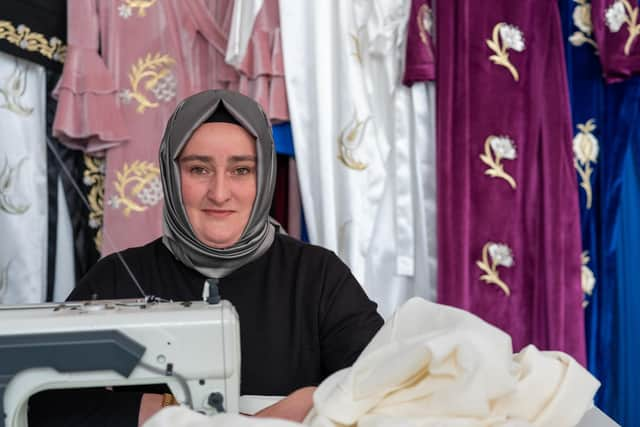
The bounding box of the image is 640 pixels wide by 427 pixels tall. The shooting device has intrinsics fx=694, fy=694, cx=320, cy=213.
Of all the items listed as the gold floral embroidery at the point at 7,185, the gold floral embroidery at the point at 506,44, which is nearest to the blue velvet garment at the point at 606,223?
the gold floral embroidery at the point at 506,44

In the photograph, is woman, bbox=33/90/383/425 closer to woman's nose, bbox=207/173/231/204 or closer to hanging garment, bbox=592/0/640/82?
woman's nose, bbox=207/173/231/204

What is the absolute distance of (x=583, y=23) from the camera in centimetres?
160

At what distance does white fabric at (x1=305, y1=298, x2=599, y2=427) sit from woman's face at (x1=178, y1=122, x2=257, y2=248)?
508mm

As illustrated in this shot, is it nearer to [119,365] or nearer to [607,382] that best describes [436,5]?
[607,382]

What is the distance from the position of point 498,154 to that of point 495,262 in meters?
0.25

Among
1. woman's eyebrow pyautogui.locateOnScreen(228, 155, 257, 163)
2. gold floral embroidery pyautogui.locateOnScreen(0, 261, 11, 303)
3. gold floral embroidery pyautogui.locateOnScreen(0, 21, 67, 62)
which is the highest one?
Result: gold floral embroidery pyautogui.locateOnScreen(0, 21, 67, 62)

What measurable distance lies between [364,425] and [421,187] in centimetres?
108

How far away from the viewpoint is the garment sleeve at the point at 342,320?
1095 mm

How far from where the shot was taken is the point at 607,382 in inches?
64.2

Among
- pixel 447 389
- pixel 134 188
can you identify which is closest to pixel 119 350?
pixel 447 389

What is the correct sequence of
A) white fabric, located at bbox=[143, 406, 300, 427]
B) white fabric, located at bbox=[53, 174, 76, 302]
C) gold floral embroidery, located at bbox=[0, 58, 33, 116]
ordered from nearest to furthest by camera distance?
white fabric, located at bbox=[143, 406, 300, 427], gold floral embroidery, located at bbox=[0, 58, 33, 116], white fabric, located at bbox=[53, 174, 76, 302]

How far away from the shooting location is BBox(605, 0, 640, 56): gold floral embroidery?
1515 millimetres

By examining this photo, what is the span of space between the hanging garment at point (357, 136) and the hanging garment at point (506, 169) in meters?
0.09

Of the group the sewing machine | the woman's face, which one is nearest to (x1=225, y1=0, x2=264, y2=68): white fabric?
the woman's face
